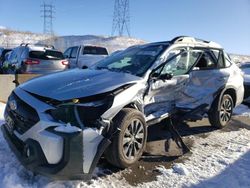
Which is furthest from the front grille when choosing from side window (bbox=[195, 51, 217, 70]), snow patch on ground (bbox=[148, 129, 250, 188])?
side window (bbox=[195, 51, 217, 70])

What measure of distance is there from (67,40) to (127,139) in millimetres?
54747

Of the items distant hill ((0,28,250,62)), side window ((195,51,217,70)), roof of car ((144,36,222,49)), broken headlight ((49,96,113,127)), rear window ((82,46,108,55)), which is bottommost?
distant hill ((0,28,250,62))

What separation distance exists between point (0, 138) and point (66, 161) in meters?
1.98

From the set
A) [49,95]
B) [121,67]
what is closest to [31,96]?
[49,95]

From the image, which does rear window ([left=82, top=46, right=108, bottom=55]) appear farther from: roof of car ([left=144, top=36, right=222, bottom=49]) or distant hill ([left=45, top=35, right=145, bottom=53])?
distant hill ([left=45, top=35, right=145, bottom=53])

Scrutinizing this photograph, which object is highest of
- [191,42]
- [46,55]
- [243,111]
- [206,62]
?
[191,42]

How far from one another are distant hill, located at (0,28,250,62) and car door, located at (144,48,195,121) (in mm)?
43844

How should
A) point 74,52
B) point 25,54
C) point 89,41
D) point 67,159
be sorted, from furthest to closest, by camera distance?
point 89,41, point 74,52, point 25,54, point 67,159

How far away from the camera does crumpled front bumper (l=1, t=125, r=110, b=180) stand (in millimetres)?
3633

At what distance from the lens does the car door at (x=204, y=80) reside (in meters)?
6.04

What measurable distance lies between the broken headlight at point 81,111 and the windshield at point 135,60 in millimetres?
1118

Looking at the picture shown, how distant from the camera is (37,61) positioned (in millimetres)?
11859

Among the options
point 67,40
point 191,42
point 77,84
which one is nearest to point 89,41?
point 67,40

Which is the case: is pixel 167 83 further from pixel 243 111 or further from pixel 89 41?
pixel 89 41
